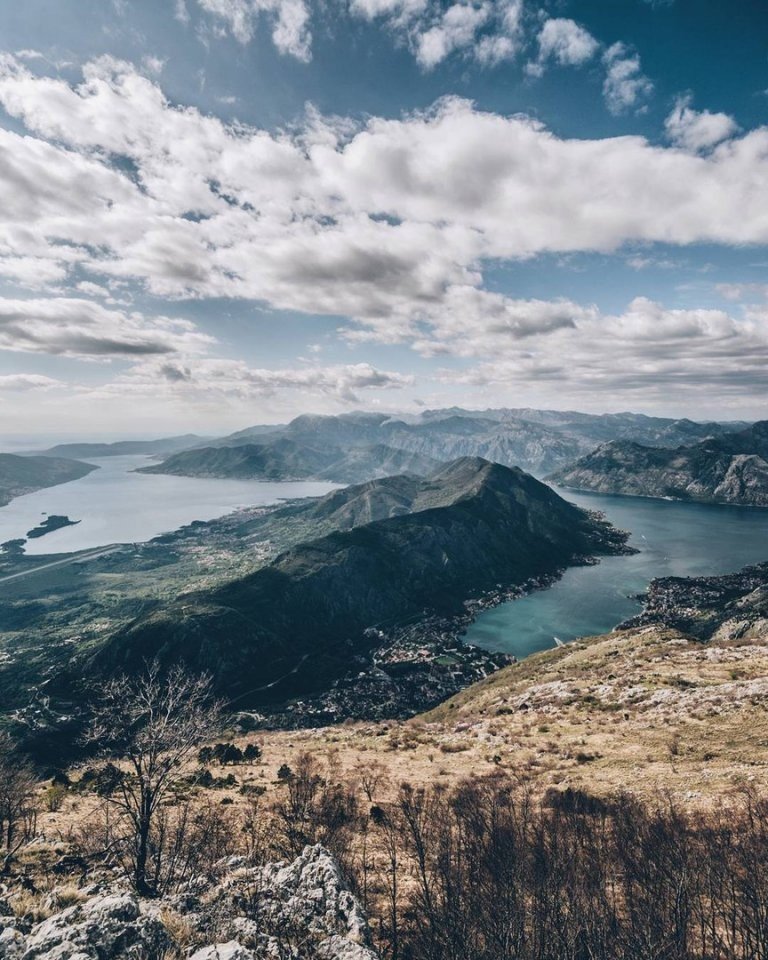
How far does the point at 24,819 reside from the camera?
35.2 metres

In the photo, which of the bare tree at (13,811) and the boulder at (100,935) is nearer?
the boulder at (100,935)

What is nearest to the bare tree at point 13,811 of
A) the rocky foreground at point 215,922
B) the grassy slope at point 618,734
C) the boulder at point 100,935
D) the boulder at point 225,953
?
the rocky foreground at point 215,922

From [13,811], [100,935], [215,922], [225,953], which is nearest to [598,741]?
[215,922]

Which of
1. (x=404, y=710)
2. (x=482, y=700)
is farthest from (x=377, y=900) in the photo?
(x=404, y=710)

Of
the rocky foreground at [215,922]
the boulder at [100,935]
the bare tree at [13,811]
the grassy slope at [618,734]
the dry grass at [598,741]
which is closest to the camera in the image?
the boulder at [100,935]

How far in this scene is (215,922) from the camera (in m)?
17.0

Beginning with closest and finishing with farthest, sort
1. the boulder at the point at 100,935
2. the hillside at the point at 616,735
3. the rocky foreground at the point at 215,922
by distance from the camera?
the boulder at the point at 100,935, the rocky foreground at the point at 215,922, the hillside at the point at 616,735

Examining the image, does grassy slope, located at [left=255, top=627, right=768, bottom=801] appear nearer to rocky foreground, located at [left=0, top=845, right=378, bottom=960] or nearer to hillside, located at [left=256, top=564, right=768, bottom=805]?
hillside, located at [left=256, top=564, right=768, bottom=805]

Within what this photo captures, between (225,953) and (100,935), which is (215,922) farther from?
(100,935)

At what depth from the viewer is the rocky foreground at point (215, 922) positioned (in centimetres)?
1396

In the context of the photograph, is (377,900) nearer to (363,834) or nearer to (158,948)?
(363,834)

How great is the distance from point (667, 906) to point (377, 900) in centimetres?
1440

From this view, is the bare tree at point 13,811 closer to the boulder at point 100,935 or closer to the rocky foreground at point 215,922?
the rocky foreground at point 215,922

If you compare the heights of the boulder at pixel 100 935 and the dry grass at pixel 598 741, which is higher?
the boulder at pixel 100 935
